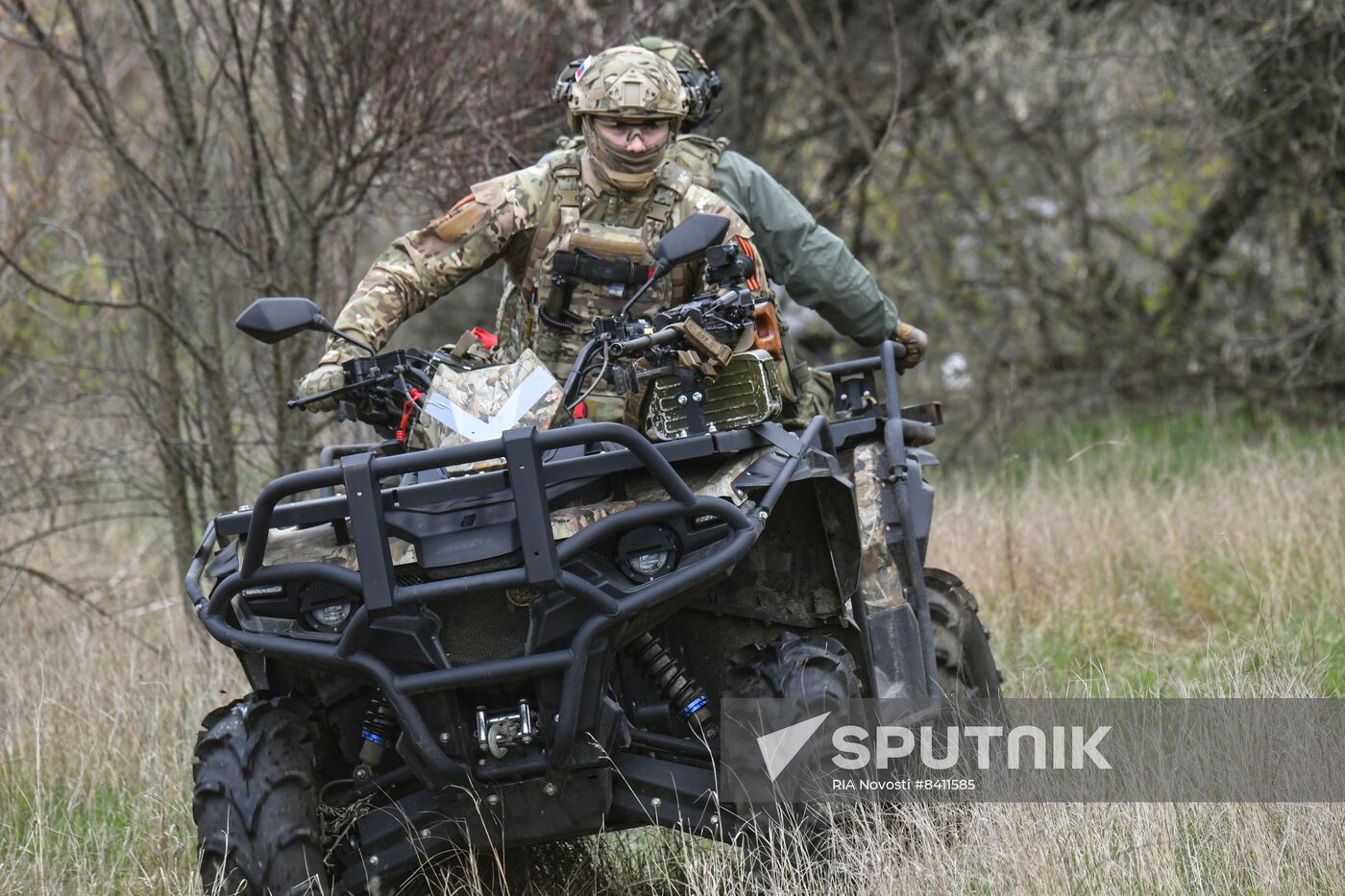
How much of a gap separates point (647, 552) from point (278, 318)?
3.74 ft

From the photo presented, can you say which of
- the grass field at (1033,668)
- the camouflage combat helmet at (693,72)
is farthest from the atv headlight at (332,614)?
the camouflage combat helmet at (693,72)

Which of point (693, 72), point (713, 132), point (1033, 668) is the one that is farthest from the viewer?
point (713, 132)

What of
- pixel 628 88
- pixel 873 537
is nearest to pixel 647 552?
pixel 873 537

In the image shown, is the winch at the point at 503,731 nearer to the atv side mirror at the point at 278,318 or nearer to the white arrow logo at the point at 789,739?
the white arrow logo at the point at 789,739

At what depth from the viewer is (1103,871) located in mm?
3781

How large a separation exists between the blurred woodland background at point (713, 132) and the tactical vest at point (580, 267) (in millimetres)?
924

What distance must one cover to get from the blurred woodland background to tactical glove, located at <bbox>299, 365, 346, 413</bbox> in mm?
1680

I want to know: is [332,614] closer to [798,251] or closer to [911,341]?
[798,251]

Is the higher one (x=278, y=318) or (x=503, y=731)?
(x=278, y=318)

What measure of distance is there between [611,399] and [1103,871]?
1911 mm

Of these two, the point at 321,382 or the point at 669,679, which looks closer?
the point at 669,679

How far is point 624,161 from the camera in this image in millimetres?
4863

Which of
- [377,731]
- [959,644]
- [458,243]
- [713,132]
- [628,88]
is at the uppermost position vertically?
[713,132]

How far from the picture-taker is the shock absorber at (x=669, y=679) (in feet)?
13.6
